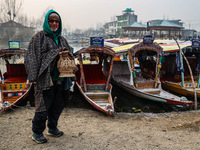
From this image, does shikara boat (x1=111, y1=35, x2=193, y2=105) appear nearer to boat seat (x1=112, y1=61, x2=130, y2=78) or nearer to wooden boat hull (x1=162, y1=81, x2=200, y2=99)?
wooden boat hull (x1=162, y1=81, x2=200, y2=99)

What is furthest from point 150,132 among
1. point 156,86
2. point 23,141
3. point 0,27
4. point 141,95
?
point 0,27

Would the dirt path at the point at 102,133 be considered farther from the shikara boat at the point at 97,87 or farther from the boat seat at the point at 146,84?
the boat seat at the point at 146,84

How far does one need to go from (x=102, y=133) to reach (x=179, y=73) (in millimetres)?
7132

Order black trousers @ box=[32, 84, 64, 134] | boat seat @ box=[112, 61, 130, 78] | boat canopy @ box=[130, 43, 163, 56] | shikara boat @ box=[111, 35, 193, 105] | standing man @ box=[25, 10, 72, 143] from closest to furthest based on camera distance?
standing man @ box=[25, 10, 72, 143] < black trousers @ box=[32, 84, 64, 134] < shikara boat @ box=[111, 35, 193, 105] < boat canopy @ box=[130, 43, 163, 56] < boat seat @ box=[112, 61, 130, 78]

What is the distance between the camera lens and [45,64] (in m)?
2.90

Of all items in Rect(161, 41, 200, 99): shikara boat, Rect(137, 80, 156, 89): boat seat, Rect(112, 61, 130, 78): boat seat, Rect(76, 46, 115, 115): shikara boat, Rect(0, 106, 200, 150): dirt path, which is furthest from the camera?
Rect(112, 61, 130, 78): boat seat

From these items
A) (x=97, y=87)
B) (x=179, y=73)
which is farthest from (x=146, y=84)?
(x=179, y=73)

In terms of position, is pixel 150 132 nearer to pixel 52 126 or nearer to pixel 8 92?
pixel 52 126

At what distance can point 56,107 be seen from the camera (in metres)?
3.29

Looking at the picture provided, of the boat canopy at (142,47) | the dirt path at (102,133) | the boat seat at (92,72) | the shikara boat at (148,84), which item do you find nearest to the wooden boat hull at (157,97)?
the shikara boat at (148,84)

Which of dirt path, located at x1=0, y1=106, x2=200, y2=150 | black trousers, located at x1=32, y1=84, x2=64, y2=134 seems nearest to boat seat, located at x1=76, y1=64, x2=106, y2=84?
dirt path, located at x1=0, y1=106, x2=200, y2=150

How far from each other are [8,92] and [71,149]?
4.63m

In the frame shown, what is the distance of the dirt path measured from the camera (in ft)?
11.3

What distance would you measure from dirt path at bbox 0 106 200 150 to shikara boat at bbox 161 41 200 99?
242 centimetres
